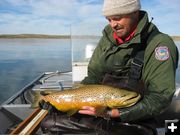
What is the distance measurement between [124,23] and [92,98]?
753 millimetres

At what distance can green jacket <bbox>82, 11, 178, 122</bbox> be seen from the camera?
9.48ft

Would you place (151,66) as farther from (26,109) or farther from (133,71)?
(26,109)

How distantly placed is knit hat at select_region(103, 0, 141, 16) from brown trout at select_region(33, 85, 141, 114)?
0.69m

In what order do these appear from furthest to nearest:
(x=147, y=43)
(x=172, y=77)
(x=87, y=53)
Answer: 1. (x=87, y=53)
2. (x=147, y=43)
3. (x=172, y=77)

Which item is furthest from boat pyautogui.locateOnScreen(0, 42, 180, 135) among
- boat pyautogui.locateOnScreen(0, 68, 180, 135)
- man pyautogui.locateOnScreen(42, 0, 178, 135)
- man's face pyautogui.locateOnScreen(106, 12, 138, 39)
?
man's face pyautogui.locateOnScreen(106, 12, 138, 39)

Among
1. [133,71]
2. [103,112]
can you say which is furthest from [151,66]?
[103,112]

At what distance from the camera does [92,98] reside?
2990 mm

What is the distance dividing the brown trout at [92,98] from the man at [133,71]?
59 millimetres

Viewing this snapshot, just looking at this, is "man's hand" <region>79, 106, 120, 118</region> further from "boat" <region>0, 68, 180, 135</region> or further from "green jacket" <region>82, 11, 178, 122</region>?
"boat" <region>0, 68, 180, 135</region>

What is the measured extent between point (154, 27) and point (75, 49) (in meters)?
3.29

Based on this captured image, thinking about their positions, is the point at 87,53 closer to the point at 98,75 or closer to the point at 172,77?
the point at 98,75

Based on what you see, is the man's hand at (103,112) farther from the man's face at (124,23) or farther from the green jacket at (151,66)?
the man's face at (124,23)

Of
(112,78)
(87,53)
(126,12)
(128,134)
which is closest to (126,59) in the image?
(112,78)

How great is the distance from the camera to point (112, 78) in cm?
328
